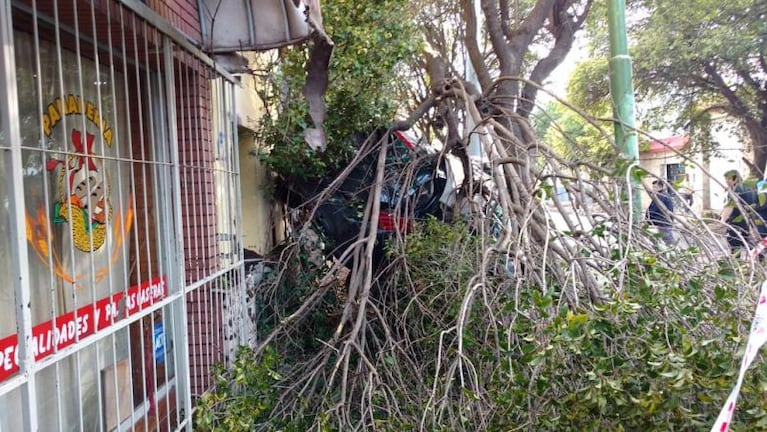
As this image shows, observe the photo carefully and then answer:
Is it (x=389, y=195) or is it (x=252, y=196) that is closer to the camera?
(x=389, y=195)

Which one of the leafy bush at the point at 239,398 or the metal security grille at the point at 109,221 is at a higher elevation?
the metal security grille at the point at 109,221

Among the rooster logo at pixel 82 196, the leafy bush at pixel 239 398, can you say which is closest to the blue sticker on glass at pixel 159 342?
the leafy bush at pixel 239 398

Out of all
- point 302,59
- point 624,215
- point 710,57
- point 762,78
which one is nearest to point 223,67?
point 302,59

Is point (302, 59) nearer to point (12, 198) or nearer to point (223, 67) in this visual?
point (223, 67)

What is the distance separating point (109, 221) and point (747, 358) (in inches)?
115

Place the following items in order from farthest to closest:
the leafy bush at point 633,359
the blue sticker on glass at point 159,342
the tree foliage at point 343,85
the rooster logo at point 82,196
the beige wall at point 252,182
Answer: the beige wall at point 252,182 < the tree foliage at point 343,85 < the blue sticker on glass at point 159,342 < the rooster logo at point 82,196 < the leafy bush at point 633,359

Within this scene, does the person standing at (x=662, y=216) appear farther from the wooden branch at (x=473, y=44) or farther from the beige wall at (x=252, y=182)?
the wooden branch at (x=473, y=44)

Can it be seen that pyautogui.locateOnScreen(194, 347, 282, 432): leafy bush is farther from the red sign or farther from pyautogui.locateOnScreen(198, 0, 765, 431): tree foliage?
the red sign

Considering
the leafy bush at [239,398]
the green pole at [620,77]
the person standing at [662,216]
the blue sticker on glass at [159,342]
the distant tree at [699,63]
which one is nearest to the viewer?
the leafy bush at [239,398]

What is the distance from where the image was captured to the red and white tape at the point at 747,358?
74.5 inches

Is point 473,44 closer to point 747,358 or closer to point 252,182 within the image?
point 252,182

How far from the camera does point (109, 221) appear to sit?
2.95m

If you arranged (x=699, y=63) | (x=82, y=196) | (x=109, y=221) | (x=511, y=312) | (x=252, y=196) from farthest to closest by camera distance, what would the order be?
(x=699, y=63), (x=252, y=196), (x=511, y=312), (x=109, y=221), (x=82, y=196)

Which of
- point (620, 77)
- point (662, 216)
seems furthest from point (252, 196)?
point (662, 216)
